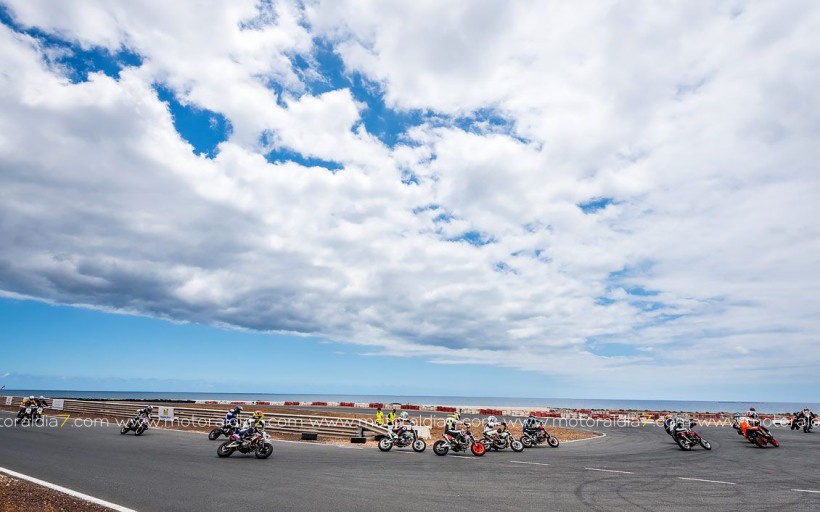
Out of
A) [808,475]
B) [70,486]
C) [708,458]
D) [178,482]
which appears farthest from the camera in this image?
[708,458]

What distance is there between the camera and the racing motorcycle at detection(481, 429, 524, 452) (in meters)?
24.8

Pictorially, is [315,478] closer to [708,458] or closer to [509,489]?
[509,489]

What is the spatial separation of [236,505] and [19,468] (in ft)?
29.8

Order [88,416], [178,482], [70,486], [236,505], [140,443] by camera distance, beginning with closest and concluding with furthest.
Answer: [236,505] → [70,486] → [178,482] → [140,443] → [88,416]

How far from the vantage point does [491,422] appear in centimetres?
2528

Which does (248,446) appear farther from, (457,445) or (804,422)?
(804,422)

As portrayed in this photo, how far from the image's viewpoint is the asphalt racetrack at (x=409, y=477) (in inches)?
461

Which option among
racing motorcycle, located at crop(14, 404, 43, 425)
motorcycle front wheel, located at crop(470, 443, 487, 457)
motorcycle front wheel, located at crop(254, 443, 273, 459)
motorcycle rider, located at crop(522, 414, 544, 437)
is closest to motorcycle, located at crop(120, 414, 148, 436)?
racing motorcycle, located at crop(14, 404, 43, 425)

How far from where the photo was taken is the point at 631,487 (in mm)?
14508

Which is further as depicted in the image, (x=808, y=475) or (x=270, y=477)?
(x=808, y=475)

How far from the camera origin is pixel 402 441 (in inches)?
966

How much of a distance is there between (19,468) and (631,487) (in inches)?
705

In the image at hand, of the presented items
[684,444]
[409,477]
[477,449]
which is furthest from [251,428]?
[684,444]

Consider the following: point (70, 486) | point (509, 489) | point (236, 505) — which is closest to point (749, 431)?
point (509, 489)
